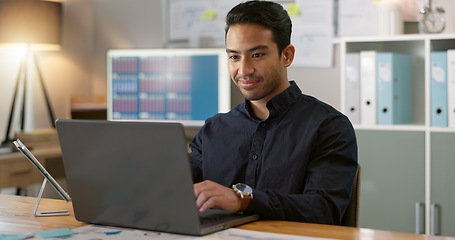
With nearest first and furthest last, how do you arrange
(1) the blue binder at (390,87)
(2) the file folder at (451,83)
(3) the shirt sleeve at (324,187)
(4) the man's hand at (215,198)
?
1. (4) the man's hand at (215,198)
2. (3) the shirt sleeve at (324,187)
3. (2) the file folder at (451,83)
4. (1) the blue binder at (390,87)

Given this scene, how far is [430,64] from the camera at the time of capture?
284 cm

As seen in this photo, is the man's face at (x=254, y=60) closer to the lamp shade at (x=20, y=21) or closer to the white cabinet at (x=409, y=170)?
the white cabinet at (x=409, y=170)

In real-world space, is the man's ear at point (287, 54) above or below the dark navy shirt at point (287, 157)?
above

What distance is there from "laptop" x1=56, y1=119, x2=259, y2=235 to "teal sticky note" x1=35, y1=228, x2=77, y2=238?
3.1 inches

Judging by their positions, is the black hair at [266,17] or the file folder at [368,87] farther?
the file folder at [368,87]

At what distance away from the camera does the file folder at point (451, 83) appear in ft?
9.14

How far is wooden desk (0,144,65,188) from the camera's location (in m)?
3.29

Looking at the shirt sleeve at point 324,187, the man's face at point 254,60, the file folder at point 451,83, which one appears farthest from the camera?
the file folder at point 451,83

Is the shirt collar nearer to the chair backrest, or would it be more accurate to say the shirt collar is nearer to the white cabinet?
the chair backrest

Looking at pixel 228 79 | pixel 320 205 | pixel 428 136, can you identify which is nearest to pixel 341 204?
pixel 320 205

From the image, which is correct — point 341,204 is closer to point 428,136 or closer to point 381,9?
point 428,136

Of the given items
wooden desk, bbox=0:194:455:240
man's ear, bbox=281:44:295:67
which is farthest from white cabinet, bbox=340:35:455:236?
wooden desk, bbox=0:194:455:240

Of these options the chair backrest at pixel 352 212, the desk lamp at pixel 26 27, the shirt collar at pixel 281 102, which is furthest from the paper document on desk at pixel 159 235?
the desk lamp at pixel 26 27

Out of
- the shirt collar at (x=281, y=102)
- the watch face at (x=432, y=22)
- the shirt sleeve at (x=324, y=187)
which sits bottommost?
the shirt sleeve at (x=324, y=187)
